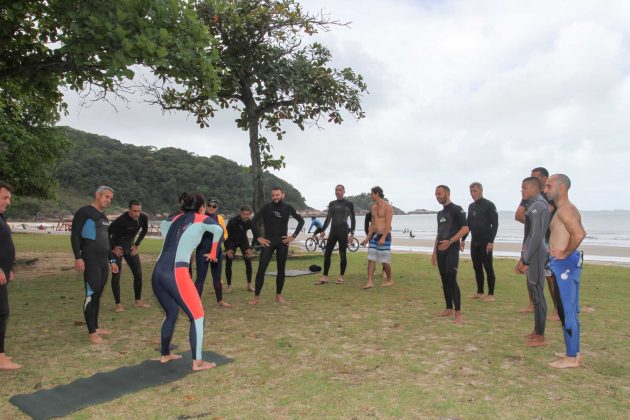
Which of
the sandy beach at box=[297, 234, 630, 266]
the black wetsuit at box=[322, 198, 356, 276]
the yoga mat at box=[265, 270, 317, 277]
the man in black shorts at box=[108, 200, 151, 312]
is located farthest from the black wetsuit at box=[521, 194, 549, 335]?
the sandy beach at box=[297, 234, 630, 266]

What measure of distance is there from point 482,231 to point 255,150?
9.60 m

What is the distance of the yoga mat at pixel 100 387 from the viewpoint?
3891mm

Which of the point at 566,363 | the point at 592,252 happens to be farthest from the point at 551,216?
the point at 592,252

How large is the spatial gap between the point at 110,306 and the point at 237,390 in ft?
17.1

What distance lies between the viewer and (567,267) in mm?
4879

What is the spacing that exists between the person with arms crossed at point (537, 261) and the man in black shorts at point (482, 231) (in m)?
2.93

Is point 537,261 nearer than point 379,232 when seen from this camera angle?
Yes

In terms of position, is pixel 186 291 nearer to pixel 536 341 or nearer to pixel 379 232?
pixel 536 341

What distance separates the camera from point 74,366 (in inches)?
198

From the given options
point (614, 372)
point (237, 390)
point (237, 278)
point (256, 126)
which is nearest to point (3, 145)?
point (256, 126)

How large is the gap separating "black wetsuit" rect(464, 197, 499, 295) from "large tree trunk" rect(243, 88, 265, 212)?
8.64 meters

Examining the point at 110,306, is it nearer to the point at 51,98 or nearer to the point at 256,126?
the point at 51,98

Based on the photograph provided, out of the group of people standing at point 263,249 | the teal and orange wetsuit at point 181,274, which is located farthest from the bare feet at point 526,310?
the teal and orange wetsuit at point 181,274

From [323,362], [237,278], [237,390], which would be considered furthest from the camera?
[237,278]
